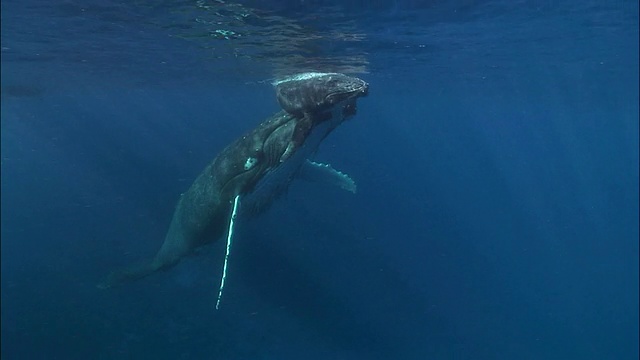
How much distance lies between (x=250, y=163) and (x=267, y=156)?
41 centimetres

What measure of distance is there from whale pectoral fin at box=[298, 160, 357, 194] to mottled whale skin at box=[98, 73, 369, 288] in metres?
1.75

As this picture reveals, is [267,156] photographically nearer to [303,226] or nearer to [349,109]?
[349,109]

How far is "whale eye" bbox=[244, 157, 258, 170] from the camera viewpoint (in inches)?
345

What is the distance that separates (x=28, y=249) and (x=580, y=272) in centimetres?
4457

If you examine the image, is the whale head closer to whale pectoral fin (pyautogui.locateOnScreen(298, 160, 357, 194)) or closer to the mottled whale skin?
the mottled whale skin

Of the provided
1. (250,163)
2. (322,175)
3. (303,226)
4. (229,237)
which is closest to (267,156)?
(250,163)

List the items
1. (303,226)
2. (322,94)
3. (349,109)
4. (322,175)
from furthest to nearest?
(303,226) → (322,175) → (349,109) → (322,94)

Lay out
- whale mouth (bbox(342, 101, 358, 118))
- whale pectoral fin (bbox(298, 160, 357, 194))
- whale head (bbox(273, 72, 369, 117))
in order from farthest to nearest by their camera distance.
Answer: whale pectoral fin (bbox(298, 160, 357, 194)) → whale mouth (bbox(342, 101, 358, 118)) → whale head (bbox(273, 72, 369, 117))

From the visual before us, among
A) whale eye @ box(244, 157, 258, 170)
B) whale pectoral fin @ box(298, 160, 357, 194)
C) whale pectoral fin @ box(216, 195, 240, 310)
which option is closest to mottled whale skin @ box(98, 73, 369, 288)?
whale eye @ box(244, 157, 258, 170)

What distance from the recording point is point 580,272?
1845 inches

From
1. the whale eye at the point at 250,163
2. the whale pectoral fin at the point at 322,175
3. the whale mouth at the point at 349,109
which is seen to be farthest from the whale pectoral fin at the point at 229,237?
the whale pectoral fin at the point at 322,175

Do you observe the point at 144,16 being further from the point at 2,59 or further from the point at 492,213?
the point at 492,213

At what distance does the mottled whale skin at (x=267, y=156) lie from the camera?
7.71 m

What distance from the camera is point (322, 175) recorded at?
12078mm
